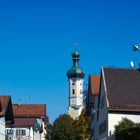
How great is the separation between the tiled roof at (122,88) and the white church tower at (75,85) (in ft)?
434

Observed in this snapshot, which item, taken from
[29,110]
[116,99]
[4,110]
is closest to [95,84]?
[4,110]

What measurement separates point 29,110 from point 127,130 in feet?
225

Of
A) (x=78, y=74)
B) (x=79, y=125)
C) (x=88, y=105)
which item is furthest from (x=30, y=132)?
(x=78, y=74)

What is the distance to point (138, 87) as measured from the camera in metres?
53.3

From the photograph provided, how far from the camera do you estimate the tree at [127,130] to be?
144ft

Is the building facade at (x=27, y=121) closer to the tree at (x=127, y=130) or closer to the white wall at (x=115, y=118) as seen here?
the white wall at (x=115, y=118)

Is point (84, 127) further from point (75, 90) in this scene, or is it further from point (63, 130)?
point (75, 90)

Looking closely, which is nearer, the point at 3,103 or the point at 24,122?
the point at 3,103

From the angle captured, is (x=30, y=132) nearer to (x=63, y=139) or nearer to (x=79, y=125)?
(x=63, y=139)

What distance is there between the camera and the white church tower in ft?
624

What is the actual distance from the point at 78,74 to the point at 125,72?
451 feet

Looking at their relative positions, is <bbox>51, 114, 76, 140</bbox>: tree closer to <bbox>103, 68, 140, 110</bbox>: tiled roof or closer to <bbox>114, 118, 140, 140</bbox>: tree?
<bbox>103, 68, 140, 110</bbox>: tiled roof

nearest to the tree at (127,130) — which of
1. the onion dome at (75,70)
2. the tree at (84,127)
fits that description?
the tree at (84,127)

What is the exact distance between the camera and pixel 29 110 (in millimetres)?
112250
